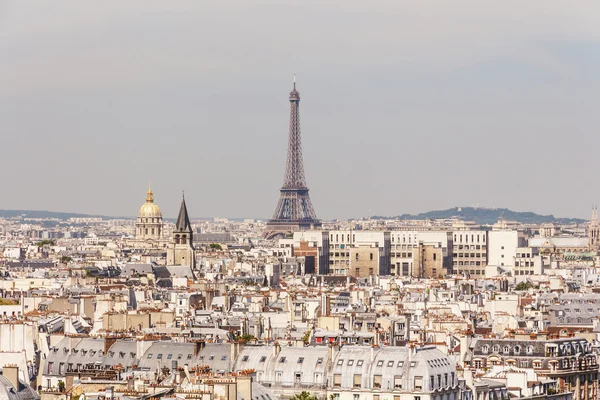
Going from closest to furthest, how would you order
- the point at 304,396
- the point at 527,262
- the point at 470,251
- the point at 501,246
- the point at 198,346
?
1. the point at 304,396
2. the point at 198,346
3. the point at 527,262
4. the point at 501,246
5. the point at 470,251

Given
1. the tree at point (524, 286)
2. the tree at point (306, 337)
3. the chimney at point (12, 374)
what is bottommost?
the chimney at point (12, 374)

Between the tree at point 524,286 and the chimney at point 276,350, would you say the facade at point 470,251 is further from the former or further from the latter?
the chimney at point 276,350

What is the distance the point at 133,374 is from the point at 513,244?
133m

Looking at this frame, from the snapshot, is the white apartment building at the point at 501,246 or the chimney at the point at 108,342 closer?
the chimney at the point at 108,342

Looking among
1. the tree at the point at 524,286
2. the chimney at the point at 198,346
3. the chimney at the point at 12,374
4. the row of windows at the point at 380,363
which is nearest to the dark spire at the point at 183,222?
the tree at the point at 524,286

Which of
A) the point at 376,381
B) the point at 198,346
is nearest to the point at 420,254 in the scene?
the point at 198,346

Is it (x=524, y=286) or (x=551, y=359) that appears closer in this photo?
(x=551, y=359)

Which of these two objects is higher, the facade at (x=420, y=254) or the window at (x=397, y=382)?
the facade at (x=420, y=254)

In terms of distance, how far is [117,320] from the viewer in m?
64.8

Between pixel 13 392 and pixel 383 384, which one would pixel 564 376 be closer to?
pixel 383 384

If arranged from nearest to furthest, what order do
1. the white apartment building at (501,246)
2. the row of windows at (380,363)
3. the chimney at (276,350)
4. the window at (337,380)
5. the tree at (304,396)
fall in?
the tree at (304,396) < the row of windows at (380,363) < the window at (337,380) < the chimney at (276,350) < the white apartment building at (501,246)

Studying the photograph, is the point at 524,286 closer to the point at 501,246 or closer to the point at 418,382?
the point at 501,246

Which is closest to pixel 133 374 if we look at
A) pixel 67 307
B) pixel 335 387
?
pixel 335 387

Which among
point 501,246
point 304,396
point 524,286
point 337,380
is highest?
point 501,246
